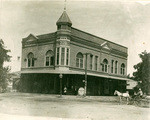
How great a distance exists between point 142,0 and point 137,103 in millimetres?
5549

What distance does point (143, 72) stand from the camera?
9289mm

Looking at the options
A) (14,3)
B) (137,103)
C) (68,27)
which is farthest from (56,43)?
(14,3)

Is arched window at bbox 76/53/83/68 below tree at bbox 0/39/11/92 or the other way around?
the other way around

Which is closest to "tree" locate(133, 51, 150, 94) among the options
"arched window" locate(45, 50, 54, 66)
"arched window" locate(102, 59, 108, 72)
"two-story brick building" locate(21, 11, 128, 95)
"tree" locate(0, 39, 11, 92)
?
"tree" locate(0, 39, 11, 92)

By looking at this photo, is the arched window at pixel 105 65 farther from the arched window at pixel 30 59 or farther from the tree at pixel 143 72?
the tree at pixel 143 72

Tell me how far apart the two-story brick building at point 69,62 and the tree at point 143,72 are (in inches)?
236

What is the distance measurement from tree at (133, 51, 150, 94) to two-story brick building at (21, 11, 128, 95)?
19.6 ft

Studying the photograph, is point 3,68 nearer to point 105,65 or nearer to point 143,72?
point 143,72

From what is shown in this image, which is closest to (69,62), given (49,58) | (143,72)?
(49,58)

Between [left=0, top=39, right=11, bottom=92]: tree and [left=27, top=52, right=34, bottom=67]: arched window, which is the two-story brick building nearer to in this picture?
[left=27, top=52, right=34, bottom=67]: arched window

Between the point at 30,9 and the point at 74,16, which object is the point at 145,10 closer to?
the point at 74,16

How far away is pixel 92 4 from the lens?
28.9 ft

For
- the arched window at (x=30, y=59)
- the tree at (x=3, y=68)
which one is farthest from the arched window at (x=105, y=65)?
the tree at (x=3, y=68)

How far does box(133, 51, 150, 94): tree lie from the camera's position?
8.73m
